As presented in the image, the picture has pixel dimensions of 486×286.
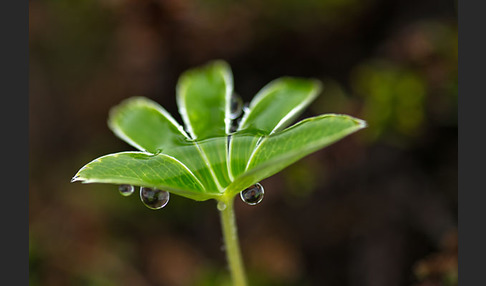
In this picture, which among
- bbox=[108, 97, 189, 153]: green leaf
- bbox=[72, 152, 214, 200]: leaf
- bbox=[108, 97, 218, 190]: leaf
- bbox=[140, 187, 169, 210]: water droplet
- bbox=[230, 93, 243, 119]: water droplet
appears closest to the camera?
bbox=[72, 152, 214, 200]: leaf

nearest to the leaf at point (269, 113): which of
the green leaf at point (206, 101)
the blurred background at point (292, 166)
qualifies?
the green leaf at point (206, 101)

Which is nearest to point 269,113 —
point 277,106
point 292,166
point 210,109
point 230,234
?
point 277,106

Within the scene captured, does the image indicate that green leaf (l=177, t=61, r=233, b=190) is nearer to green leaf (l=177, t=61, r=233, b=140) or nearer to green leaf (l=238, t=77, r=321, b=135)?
green leaf (l=177, t=61, r=233, b=140)

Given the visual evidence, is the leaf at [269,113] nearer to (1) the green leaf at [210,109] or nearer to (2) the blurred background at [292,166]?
(1) the green leaf at [210,109]

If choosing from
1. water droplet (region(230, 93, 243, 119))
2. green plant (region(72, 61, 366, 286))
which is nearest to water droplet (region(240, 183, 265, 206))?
green plant (region(72, 61, 366, 286))

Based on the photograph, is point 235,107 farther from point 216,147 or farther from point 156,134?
point 216,147

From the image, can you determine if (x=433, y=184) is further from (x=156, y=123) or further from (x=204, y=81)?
(x=156, y=123)

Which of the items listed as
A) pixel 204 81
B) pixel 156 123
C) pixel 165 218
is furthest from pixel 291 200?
pixel 156 123
